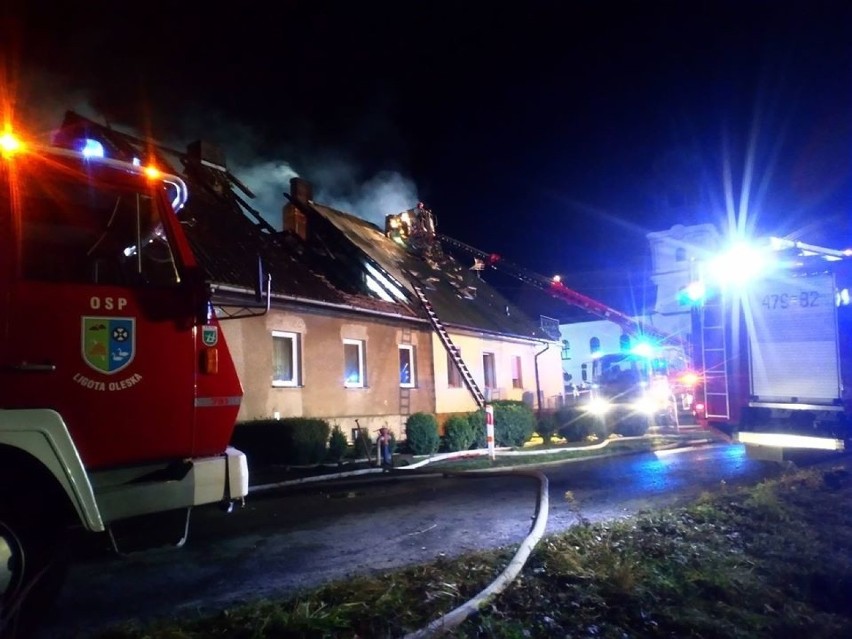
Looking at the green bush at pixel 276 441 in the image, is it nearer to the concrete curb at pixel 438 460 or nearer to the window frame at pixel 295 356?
the concrete curb at pixel 438 460

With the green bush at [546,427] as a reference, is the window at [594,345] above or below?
above

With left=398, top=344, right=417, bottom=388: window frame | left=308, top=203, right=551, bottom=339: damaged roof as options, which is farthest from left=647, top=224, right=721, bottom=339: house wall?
left=398, top=344, right=417, bottom=388: window frame

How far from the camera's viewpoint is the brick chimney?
68.8ft

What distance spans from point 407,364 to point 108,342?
1417cm

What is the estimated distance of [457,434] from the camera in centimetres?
1489

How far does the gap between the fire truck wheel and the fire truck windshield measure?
4.50 ft

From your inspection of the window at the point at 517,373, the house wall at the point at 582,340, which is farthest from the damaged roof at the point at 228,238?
the house wall at the point at 582,340

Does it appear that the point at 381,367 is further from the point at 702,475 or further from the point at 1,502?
the point at 1,502

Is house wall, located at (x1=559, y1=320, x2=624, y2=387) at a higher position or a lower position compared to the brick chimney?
lower

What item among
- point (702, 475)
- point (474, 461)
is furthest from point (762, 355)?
point (474, 461)

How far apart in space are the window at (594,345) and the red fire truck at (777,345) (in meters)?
33.9

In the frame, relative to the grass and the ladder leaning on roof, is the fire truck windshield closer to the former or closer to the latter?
the grass

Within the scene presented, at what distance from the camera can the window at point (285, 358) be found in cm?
1398

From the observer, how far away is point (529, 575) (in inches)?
189
